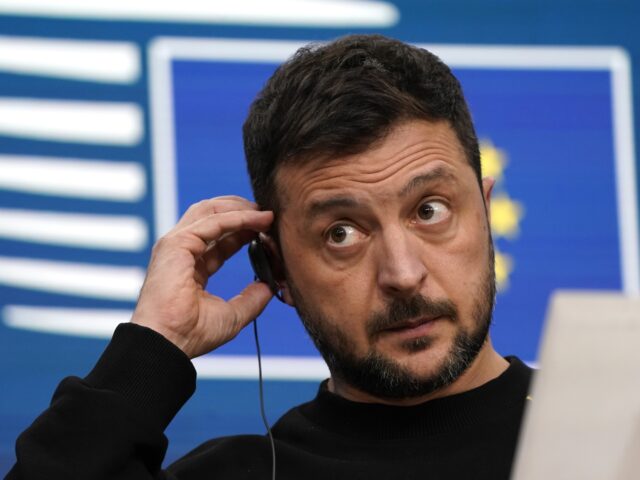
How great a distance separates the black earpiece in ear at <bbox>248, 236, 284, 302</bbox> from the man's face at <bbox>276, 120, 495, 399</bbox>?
151 millimetres

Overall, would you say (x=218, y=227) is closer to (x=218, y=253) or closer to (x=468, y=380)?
(x=218, y=253)

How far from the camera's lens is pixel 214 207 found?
6.06 ft

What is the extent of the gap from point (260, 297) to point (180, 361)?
0.80 ft

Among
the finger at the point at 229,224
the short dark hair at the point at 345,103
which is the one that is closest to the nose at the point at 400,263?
the short dark hair at the point at 345,103

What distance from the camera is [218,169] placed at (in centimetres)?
230

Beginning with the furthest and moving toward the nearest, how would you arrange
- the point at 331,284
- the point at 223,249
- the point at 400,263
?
the point at 223,249 < the point at 331,284 < the point at 400,263

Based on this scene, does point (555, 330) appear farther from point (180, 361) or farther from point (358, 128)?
point (180, 361)

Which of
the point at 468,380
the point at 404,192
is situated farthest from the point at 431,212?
the point at 468,380

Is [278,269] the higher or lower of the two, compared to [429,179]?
lower

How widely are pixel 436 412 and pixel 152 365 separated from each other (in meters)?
0.43

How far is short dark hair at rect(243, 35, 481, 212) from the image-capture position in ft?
5.27

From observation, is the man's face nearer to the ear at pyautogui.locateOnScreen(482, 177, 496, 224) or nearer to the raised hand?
the ear at pyautogui.locateOnScreen(482, 177, 496, 224)

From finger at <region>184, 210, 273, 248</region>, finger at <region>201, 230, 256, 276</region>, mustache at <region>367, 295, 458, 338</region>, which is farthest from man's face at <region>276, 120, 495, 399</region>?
finger at <region>201, 230, 256, 276</region>

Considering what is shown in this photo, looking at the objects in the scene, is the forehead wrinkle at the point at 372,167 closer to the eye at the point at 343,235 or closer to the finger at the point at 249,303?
the eye at the point at 343,235
